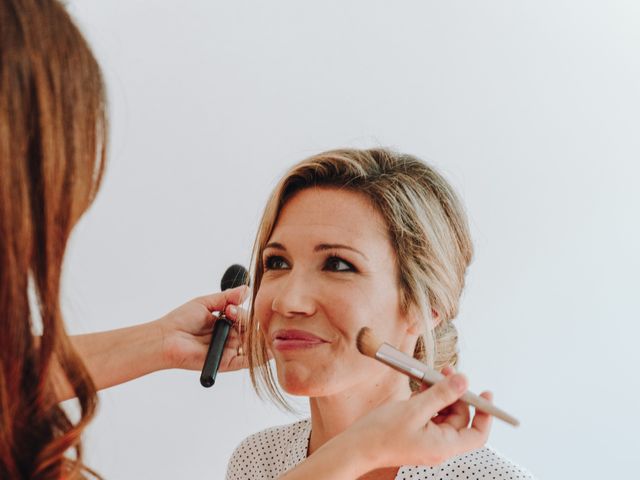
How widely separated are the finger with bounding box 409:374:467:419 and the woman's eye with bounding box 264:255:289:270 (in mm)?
464

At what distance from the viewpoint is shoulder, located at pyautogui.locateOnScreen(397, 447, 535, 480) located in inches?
42.9

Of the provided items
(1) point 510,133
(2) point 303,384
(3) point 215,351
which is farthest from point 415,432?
(1) point 510,133

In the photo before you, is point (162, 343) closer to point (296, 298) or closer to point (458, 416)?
point (296, 298)

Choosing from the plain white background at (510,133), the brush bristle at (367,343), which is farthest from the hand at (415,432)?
the plain white background at (510,133)

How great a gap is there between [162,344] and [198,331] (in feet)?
0.26

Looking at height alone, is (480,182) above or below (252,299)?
above

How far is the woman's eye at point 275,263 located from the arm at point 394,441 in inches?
17.4

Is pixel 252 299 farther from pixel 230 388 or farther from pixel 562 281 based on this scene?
pixel 562 281

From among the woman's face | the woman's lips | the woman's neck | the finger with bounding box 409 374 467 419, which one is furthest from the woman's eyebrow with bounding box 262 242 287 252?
the finger with bounding box 409 374 467 419

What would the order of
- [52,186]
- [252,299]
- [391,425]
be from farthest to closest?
[252,299] < [391,425] < [52,186]

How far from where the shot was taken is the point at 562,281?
160 centimetres

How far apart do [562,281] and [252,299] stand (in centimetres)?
71

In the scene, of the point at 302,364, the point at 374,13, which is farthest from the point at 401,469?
the point at 374,13

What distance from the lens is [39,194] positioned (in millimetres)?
653
